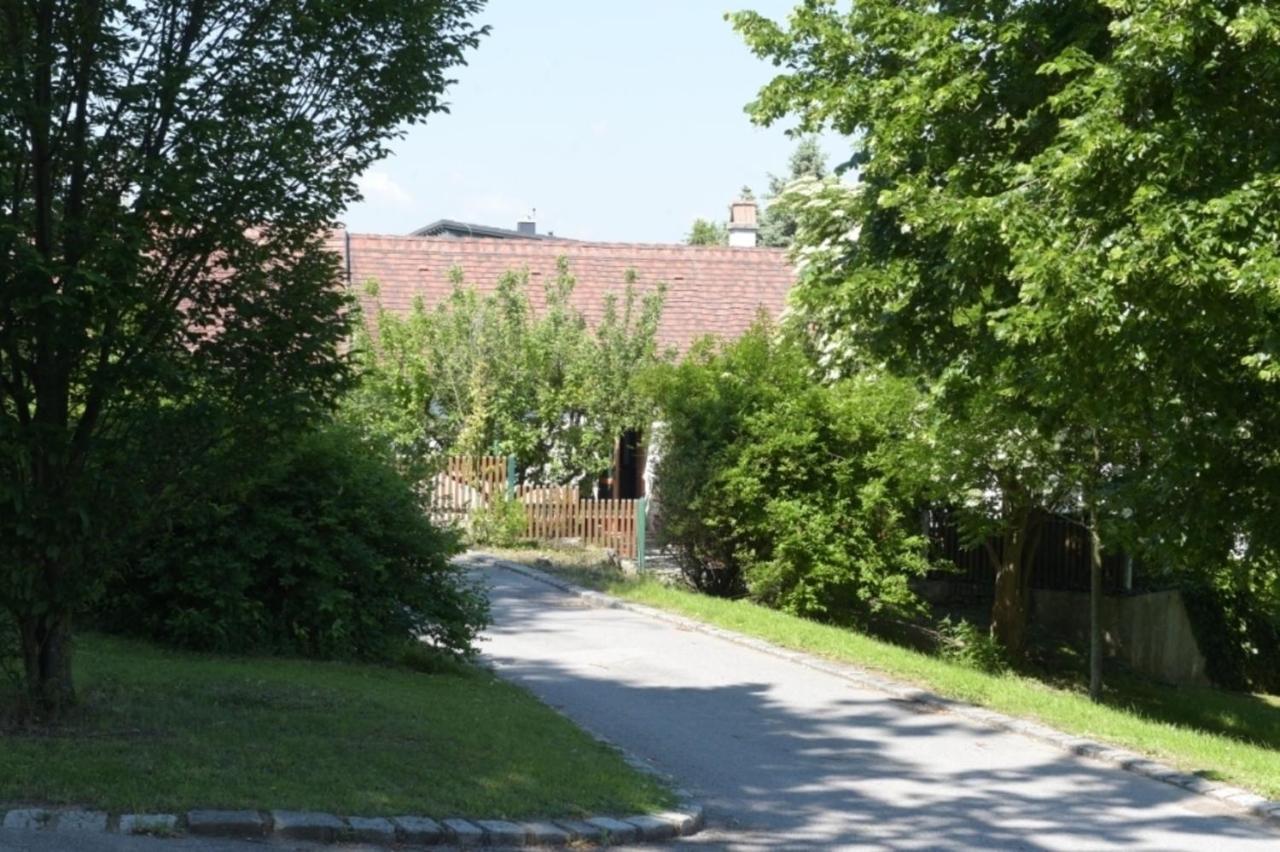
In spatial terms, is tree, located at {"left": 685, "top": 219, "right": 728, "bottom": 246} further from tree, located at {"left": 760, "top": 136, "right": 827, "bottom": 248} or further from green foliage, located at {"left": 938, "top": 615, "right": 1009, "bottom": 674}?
green foliage, located at {"left": 938, "top": 615, "right": 1009, "bottom": 674}

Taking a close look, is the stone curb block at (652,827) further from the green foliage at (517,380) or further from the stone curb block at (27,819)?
the green foliage at (517,380)

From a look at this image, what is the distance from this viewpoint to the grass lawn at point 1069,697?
39.0 ft

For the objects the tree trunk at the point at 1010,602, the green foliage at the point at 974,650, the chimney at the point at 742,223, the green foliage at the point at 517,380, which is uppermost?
the chimney at the point at 742,223

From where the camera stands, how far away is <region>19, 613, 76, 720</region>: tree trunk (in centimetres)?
951

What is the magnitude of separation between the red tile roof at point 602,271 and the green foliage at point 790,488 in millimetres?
10974

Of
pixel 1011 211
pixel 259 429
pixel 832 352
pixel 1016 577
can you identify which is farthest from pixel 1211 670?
pixel 259 429

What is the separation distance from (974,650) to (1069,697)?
6.19 meters

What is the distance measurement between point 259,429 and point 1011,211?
613 cm

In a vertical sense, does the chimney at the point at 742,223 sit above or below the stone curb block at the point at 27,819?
above

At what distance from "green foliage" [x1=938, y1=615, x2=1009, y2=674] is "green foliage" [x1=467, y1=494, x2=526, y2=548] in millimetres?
7751

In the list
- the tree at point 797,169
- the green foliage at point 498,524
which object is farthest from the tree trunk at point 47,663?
the tree at point 797,169

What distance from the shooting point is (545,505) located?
2802cm

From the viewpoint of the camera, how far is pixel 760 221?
215 ft

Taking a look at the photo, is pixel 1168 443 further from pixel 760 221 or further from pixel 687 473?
pixel 760 221
